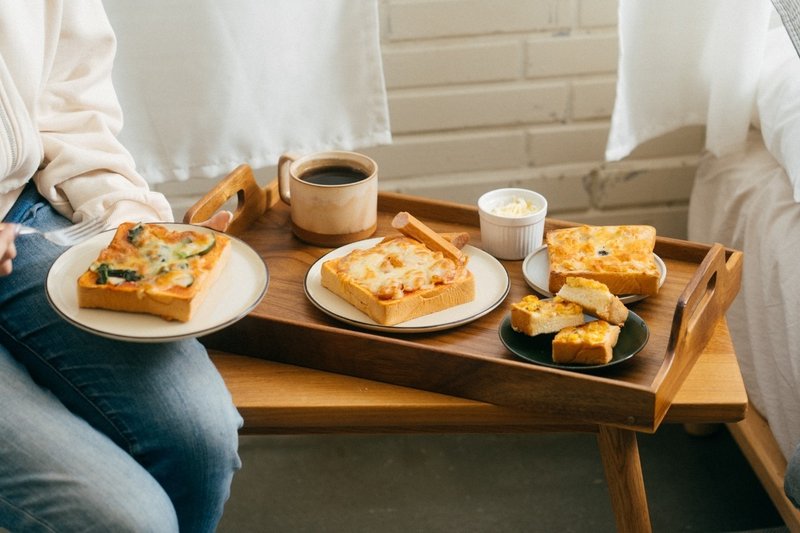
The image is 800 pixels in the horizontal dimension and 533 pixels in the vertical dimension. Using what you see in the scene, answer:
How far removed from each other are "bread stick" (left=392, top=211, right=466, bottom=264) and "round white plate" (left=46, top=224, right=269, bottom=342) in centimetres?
21

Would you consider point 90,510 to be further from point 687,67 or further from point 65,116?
point 687,67

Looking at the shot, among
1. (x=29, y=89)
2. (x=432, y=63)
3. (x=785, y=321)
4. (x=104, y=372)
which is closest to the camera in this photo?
(x=104, y=372)

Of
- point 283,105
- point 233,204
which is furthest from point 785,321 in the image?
point 233,204

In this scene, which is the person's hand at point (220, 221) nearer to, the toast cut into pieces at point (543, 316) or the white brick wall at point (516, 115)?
the toast cut into pieces at point (543, 316)

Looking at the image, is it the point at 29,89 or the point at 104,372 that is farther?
the point at 29,89

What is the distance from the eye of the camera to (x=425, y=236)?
1.12 meters

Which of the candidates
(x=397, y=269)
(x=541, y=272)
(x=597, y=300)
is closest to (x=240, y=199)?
(x=397, y=269)

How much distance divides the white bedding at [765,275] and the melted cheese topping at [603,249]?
10.1 inches

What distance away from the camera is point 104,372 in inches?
35.6

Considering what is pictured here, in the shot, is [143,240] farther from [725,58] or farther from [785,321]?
[725,58]

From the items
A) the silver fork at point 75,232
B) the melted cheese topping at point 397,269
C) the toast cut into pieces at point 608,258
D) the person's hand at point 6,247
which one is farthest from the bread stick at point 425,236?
the person's hand at point 6,247

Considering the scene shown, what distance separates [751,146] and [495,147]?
1.42 ft

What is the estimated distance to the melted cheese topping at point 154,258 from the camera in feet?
3.01

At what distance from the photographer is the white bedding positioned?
4.02 ft
